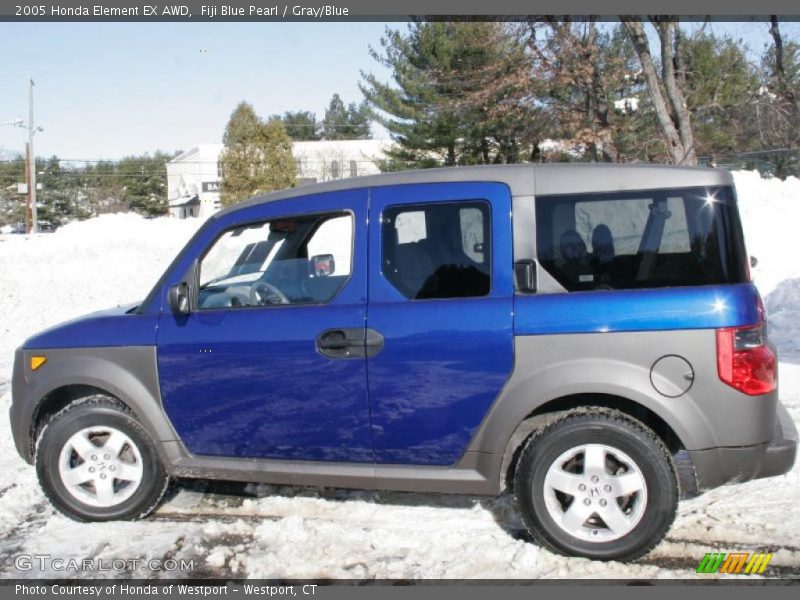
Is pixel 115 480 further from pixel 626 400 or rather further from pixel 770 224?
pixel 770 224

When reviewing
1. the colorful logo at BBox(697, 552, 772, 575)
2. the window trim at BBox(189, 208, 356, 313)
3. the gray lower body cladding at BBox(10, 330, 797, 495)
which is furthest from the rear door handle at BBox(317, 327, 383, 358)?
the colorful logo at BBox(697, 552, 772, 575)

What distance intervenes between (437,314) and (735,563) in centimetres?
198

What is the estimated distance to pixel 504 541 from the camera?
13.7ft

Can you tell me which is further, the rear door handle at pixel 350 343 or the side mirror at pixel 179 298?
the side mirror at pixel 179 298

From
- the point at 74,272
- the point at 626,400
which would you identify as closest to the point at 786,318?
the point at 626,400

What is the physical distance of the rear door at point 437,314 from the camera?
3955 mm

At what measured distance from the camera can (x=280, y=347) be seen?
13.9 ft

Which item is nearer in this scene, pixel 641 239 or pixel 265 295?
pixel 641 239

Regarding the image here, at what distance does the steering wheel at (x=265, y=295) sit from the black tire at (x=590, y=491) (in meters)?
1.64

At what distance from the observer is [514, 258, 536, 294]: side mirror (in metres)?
3.96

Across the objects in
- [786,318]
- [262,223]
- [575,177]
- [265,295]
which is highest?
[575,177]

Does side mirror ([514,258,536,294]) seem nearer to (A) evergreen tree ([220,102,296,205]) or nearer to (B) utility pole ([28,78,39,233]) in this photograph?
(A) evergreen tree ([220,102,296,205])

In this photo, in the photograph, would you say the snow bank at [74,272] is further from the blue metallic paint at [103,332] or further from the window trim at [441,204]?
the window trim at [441,204]

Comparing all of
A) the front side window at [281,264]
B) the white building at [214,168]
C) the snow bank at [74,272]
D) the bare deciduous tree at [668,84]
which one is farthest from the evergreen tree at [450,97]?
the white building at [214,168]
